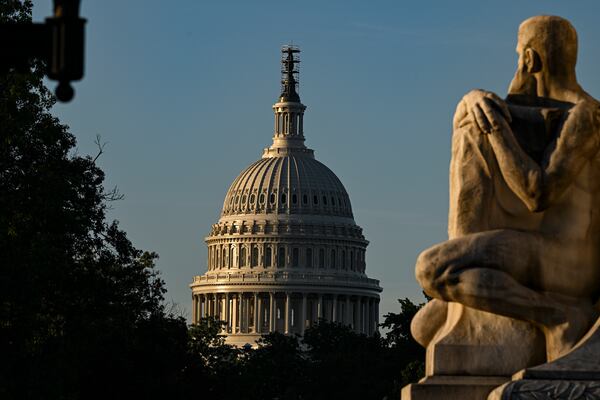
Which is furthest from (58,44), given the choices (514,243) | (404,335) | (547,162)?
(404,335)

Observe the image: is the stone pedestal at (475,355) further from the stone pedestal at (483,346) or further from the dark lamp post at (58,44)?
the dark lamp post at (58,44)

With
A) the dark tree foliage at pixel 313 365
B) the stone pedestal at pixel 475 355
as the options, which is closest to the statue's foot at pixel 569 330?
the stone pedestal at pixel 475 355

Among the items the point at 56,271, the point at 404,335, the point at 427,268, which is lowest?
the point at 427,268

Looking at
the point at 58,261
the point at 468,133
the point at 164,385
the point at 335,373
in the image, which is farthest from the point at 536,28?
the point at 335,373

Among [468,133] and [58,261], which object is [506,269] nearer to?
[468,133]

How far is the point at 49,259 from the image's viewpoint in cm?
4272

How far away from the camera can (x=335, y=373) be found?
446 ft

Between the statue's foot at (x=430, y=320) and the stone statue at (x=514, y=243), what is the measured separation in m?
0.16

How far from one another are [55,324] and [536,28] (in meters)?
29.3

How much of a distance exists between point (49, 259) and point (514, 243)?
28.2 m

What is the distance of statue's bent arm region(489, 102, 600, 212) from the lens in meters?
15.3

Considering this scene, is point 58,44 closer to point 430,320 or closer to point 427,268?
point 427,268

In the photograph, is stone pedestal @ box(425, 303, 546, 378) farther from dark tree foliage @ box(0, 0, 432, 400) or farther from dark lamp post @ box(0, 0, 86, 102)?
dark tree foliage @ box(0, 0, 432, 400)

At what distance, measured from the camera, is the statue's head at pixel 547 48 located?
15938 millimetres
